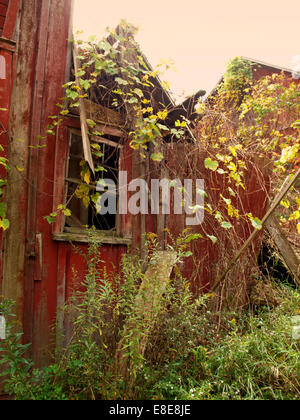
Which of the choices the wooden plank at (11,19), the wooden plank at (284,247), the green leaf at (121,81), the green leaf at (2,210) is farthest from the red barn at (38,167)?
the wooden plank at (284,247)

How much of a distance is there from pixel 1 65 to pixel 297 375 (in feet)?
13.3

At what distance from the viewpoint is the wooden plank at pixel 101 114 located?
14.8ft

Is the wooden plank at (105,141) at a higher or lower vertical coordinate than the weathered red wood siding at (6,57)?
lower

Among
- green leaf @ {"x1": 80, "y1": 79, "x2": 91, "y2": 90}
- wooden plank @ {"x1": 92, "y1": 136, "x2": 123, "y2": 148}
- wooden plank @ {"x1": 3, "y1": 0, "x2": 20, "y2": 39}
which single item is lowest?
wooden plank @ {"x1": 92, "y1": 136, "x2": 123, "y2": 148}

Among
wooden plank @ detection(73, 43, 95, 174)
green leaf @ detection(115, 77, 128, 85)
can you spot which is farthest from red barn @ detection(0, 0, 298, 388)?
green leaf @ detection(115, 77, 128, 85)

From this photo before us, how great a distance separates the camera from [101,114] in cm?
471

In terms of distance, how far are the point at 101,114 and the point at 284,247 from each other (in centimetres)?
306

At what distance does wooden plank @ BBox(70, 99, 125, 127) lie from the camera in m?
4.51

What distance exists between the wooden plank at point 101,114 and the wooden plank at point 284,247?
2521mm

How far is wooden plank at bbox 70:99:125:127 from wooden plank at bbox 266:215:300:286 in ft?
8.27

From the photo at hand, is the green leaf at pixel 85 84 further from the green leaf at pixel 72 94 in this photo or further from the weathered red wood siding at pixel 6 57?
the weathered red wood siding at pixel 6 57

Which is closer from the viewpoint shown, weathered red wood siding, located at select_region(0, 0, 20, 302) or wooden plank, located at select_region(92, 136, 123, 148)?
weathered red wood siding, located at select_region(0, 0, 20, 302)

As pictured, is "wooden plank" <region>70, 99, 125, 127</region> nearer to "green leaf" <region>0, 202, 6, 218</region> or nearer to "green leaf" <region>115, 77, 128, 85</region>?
"green leaf" <region>115, 77, 128, 85</region>

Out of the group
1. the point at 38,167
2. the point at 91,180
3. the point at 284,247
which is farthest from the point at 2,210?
the point at 284,247
